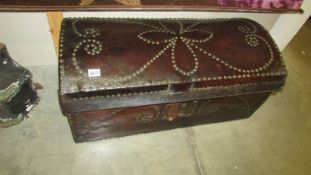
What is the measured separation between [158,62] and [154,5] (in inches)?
13.2

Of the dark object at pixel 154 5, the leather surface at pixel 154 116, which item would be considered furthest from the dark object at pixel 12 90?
the leather surface at pixel 154 116

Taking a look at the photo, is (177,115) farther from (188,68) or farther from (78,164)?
(78,164)

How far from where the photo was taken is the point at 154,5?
1343 millimetres

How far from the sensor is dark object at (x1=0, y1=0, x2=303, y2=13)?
3.99 feet

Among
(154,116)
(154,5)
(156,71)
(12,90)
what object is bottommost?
(154,116)

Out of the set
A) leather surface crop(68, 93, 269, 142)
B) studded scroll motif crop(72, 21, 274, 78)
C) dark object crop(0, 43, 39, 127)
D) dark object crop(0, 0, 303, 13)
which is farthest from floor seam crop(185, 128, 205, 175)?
dark object crop(0, 43, 39, 127)

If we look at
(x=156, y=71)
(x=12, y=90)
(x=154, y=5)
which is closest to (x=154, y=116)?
(x=156, y=71)

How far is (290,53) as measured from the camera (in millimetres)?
2268

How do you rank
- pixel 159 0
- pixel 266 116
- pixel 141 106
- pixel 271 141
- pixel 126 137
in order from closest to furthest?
1. pixel 141 106
2. pixel 159 0
3. pixel 126 137
4. pixel 271 141
5. pixel 266 116

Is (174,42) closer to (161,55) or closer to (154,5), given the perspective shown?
(161,55)

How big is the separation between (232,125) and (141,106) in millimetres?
714

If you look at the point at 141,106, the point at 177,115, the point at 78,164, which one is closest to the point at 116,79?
the point at 141,106

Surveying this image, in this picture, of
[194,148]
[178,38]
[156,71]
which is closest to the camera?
[156,71]

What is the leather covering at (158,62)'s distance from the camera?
112 cm
